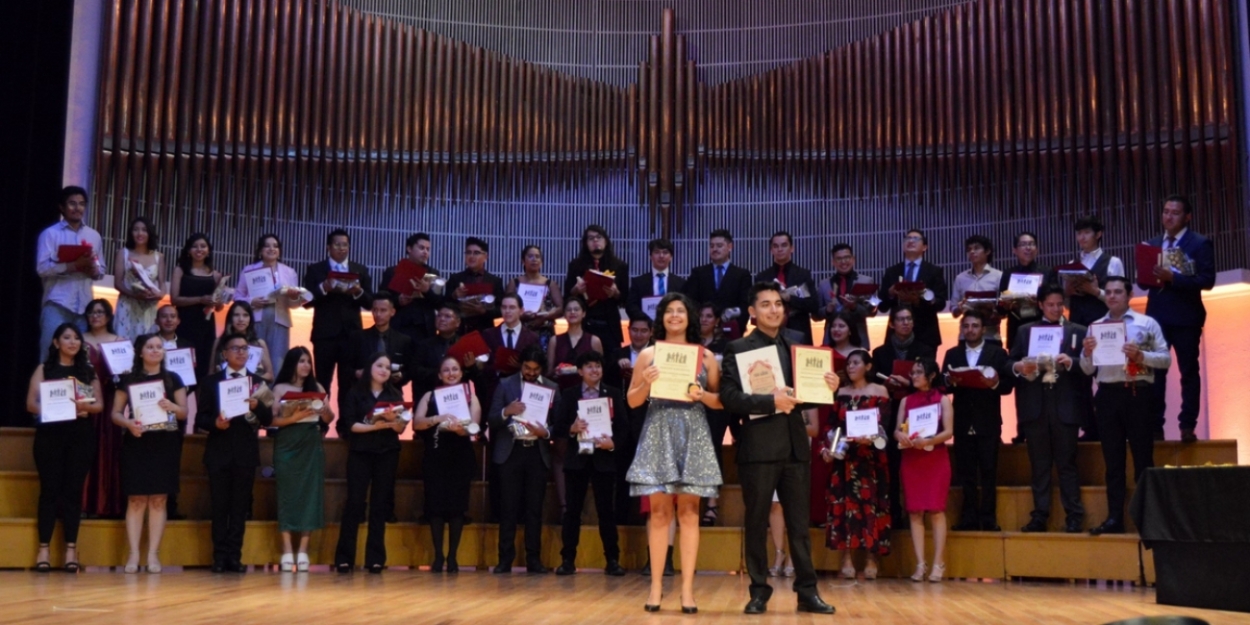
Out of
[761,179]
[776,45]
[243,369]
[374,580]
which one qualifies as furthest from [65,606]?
[776,45]

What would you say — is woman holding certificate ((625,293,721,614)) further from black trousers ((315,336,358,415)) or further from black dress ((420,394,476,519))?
black trousers ((315,336,358,415))

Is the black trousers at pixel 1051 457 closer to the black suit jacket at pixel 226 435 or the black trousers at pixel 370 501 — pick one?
the black trousers at pixel 370 501

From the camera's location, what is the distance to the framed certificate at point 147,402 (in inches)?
317

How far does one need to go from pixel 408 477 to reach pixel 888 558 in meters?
3.51

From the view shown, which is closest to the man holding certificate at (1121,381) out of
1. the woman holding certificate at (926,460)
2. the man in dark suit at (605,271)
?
the woman holding certificate at (926,460)

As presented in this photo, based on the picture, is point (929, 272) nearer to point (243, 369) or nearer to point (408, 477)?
point (408, 477)

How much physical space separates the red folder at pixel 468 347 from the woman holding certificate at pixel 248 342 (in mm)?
1322

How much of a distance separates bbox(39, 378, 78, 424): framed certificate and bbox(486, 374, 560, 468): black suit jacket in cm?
261

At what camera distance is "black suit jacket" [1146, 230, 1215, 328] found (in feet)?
26.3

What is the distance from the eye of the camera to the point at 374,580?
743 cm

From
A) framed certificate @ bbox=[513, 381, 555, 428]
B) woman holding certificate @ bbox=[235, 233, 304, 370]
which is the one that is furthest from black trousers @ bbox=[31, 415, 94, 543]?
framed certificate @ bbox=[513, 381, 555, 428]

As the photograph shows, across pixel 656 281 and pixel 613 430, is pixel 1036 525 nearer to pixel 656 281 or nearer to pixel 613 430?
pixel 613 430

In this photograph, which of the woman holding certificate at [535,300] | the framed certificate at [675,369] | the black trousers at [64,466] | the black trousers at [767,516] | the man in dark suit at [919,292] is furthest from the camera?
the woman holding certificate at [535,300]

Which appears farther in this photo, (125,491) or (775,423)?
(125,491)
